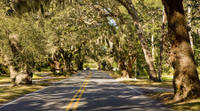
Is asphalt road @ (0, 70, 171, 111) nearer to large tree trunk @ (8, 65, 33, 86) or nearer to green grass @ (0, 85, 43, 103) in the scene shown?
green grass @ (0, 85, 43, 103)

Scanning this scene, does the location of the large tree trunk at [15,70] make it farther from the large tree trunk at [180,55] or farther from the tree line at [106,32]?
the large tree trunk at [180,55]

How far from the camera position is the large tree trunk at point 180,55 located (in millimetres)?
11500

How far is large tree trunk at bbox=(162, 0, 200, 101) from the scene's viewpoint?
11.5 m

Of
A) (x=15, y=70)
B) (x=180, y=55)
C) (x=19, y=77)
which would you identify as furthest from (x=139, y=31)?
(x=180, y=55)

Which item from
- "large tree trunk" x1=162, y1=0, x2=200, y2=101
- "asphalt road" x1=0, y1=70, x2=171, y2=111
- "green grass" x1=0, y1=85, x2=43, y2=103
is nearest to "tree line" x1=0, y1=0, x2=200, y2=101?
"large tree trunk" x1=162, y1=0, x2=200, y2=101

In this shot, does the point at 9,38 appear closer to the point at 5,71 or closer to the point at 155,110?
the point at 155,110

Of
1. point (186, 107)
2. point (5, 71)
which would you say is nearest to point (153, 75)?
point (186, 107)

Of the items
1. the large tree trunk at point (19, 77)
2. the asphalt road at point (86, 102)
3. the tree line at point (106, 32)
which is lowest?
the asphalt road at point (86, 102)

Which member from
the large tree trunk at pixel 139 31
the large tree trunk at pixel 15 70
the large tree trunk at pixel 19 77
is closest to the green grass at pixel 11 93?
the large tree trunk at pixel 15 70

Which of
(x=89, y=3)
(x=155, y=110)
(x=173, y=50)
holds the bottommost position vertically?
(x=155, y=110)

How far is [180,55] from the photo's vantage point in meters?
11.8

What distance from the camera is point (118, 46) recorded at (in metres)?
36.8

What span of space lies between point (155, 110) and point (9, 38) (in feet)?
48.1

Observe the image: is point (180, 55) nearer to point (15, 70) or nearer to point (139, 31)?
point (139, 31)
